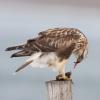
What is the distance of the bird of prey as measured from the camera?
2006 mm

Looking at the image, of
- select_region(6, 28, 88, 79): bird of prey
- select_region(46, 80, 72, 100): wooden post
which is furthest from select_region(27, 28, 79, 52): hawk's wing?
select_region(46, 80, 72, 100): wooden post

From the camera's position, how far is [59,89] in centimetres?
200

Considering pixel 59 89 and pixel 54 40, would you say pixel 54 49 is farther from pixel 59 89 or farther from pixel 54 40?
pixel 59 89

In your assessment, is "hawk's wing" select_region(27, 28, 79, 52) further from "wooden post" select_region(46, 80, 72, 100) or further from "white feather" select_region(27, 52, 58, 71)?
"wooden post" select_region(46, 80, 72, 100)

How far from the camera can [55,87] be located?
6.56 ft

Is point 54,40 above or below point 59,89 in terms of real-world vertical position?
above

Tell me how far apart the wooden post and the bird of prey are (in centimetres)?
3

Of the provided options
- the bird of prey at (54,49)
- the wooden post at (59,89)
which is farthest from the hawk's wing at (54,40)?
the wooden post at (59,89)

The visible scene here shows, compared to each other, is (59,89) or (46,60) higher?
(46,60)

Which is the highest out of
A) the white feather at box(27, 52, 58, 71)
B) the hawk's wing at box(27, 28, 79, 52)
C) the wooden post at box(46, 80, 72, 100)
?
the hawk's wing at box(27, 28, 79, 52)

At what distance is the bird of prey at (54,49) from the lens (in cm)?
201

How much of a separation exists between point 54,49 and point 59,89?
15 centimetres

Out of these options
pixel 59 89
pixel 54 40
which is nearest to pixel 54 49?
pixel 54 40

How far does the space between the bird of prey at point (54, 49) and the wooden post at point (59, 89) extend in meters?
0.03
